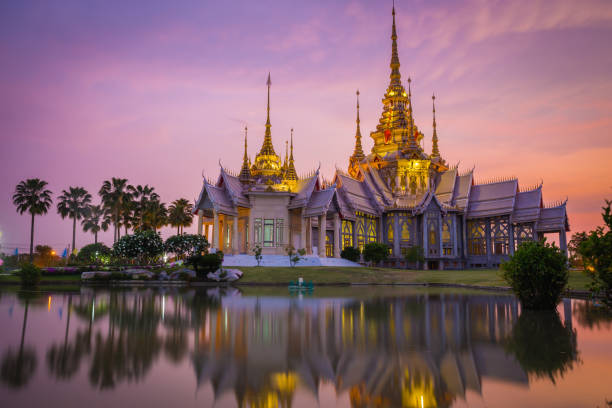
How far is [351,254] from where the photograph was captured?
49062 millimetres

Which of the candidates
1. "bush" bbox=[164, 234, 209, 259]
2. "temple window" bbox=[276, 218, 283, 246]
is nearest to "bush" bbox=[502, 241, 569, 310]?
"bush" bbox=[164, 234, 209, 259]

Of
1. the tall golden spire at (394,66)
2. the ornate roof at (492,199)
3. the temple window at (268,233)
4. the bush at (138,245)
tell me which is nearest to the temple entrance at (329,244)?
the temple window at (268,233)

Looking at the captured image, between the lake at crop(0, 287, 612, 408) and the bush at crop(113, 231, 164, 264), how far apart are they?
93.4 feet

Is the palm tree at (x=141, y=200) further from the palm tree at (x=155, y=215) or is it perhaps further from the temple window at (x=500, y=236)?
the temple window at (x=500, y=236)

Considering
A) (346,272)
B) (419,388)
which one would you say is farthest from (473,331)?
(346,272)

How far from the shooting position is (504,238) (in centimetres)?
5312

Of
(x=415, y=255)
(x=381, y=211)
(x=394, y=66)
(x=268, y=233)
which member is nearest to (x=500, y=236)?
(x=415, y=255)

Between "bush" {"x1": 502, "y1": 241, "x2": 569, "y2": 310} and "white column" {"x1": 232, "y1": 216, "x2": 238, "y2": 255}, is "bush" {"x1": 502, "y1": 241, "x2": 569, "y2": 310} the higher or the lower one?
the lower one

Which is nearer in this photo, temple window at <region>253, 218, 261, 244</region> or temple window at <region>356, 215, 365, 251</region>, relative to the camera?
temple window at <region>253, 218, 261, 244</region>

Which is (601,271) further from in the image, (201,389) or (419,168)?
(419,168)

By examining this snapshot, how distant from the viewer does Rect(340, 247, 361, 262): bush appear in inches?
1932

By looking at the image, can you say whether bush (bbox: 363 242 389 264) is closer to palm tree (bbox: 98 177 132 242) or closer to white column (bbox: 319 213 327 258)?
white column (bbox: 319 213 327 258)

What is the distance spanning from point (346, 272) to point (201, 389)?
105 feet

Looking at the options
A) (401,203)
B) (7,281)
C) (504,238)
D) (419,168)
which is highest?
(419,168)
